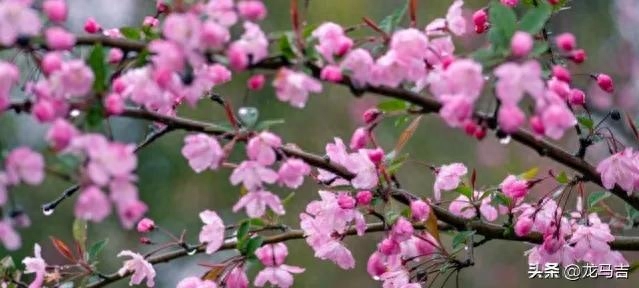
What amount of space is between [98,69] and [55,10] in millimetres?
71

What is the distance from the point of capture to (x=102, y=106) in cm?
103

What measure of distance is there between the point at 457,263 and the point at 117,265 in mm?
3068

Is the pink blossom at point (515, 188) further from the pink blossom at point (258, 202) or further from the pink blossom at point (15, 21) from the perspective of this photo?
the pink blossom at point (15, 21)

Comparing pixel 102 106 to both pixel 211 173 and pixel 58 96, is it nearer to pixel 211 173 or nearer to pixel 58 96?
pixel 58 96

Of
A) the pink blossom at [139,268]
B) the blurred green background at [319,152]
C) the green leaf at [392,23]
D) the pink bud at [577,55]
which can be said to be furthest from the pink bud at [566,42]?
the blurred green background at [319,152]

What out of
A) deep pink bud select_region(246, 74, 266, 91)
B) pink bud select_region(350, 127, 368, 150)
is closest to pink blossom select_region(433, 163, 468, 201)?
pink bud select_region(350, 127, 368, 150)

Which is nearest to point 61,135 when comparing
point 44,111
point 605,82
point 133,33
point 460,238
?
point 44,111

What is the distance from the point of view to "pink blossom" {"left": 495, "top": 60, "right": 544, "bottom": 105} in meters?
1.00

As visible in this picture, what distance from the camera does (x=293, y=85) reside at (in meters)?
1.06

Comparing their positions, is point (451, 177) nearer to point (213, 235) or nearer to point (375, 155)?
point (375, 155)

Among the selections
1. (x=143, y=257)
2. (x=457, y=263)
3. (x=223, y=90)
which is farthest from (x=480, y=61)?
(x=223, y=90)

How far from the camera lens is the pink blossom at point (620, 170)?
4.39ft

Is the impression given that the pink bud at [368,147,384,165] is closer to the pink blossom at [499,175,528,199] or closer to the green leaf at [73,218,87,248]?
the pink blossom at [499,175,528,199]

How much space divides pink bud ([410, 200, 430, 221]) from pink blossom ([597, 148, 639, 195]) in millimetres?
220
